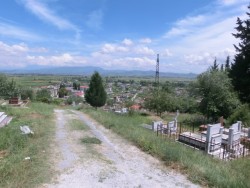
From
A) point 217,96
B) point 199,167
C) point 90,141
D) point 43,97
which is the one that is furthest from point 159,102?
point 199,167

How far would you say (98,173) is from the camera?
301 inches

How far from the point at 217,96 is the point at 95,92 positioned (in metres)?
18.0

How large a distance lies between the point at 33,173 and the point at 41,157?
1.59m

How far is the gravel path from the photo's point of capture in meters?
7.05

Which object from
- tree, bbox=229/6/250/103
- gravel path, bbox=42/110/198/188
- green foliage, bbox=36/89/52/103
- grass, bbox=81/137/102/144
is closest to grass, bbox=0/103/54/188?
gravel path, bbox=42/110/198/188

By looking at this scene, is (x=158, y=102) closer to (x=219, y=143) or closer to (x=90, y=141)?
(x=219, y=143)

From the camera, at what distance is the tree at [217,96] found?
28956 millimetres

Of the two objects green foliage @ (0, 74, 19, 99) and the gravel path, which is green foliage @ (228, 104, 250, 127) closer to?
the gravel path

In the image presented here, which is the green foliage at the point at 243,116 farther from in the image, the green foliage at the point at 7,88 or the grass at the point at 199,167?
the green foliage at the point at 7,88

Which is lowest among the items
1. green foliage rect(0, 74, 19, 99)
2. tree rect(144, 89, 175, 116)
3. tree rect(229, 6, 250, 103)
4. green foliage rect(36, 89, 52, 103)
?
green foliage rect(36, 89, 52, 103)

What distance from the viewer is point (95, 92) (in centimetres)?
4062

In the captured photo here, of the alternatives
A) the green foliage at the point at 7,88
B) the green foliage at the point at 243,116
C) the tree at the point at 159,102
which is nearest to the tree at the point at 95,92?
the tree at the point at 159,102

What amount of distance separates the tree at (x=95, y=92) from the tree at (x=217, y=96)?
15.7 meters

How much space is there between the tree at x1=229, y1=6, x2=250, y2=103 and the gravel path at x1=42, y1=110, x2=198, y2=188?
10110 mm
